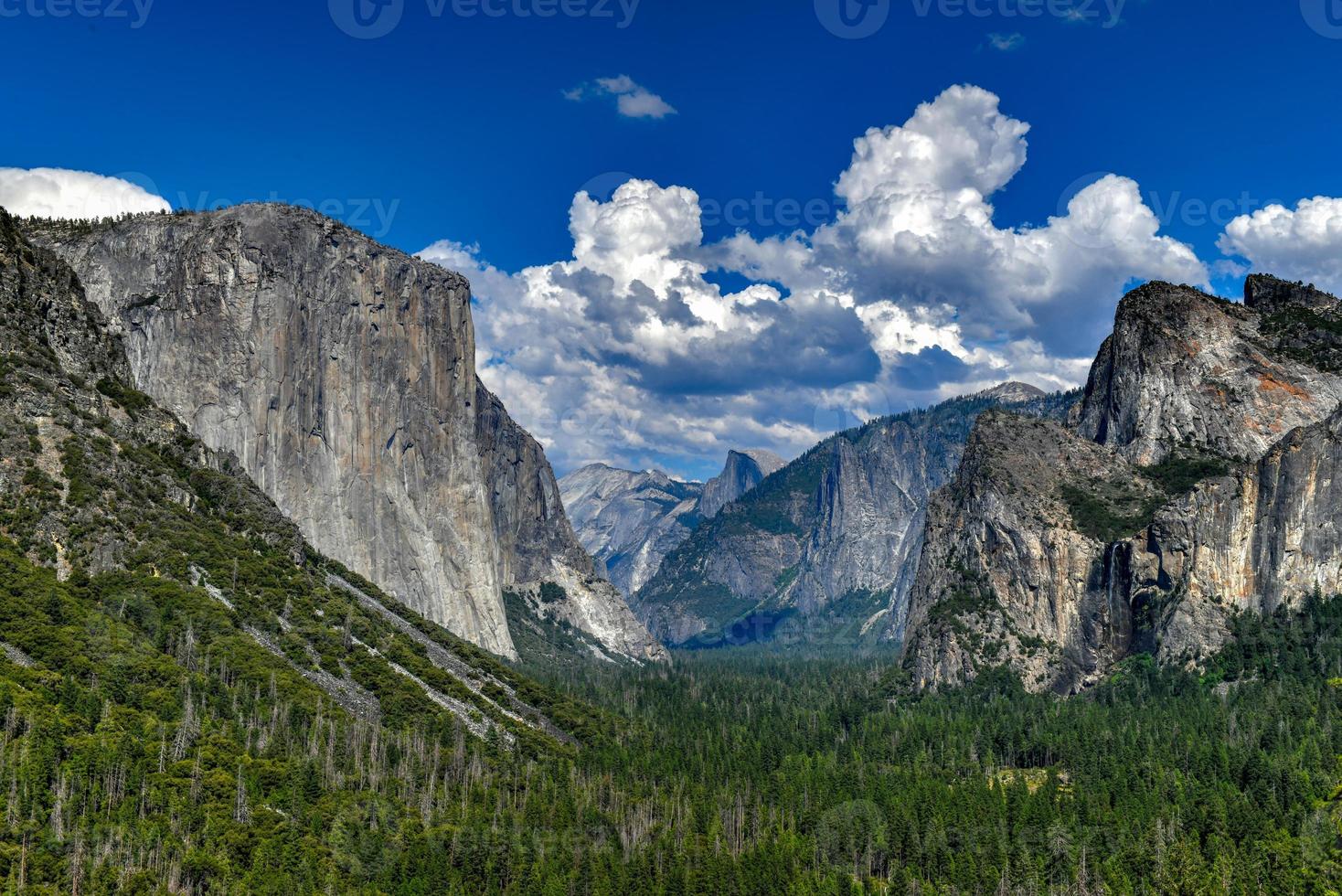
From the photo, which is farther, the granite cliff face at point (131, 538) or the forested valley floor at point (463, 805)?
the granite cliff face at point (131, 538)

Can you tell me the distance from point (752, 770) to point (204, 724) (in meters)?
86.3

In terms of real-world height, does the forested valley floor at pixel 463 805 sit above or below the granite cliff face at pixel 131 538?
below

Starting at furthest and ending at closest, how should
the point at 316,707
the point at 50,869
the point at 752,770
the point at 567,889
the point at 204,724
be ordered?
the point at 752,770
the point at 316,707
the point at 204,724
the point at 567,889
the point at 50,869

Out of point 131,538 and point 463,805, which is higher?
point 131,538

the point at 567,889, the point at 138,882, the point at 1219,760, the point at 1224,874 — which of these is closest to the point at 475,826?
the point at 567,889

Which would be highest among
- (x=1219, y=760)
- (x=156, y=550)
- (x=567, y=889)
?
(x=156, y=550)

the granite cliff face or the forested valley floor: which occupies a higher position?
the granite cliff face

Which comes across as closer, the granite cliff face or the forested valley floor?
the forested valley floor

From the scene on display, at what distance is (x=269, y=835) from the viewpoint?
387ft

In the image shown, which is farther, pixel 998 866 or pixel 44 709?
pixel 998 866

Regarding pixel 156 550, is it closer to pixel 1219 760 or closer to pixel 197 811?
pixel 197 811

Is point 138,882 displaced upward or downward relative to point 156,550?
downward

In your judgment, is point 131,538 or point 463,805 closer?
point 463,805

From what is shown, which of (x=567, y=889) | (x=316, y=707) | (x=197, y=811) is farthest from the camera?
(x=316, y=707)
